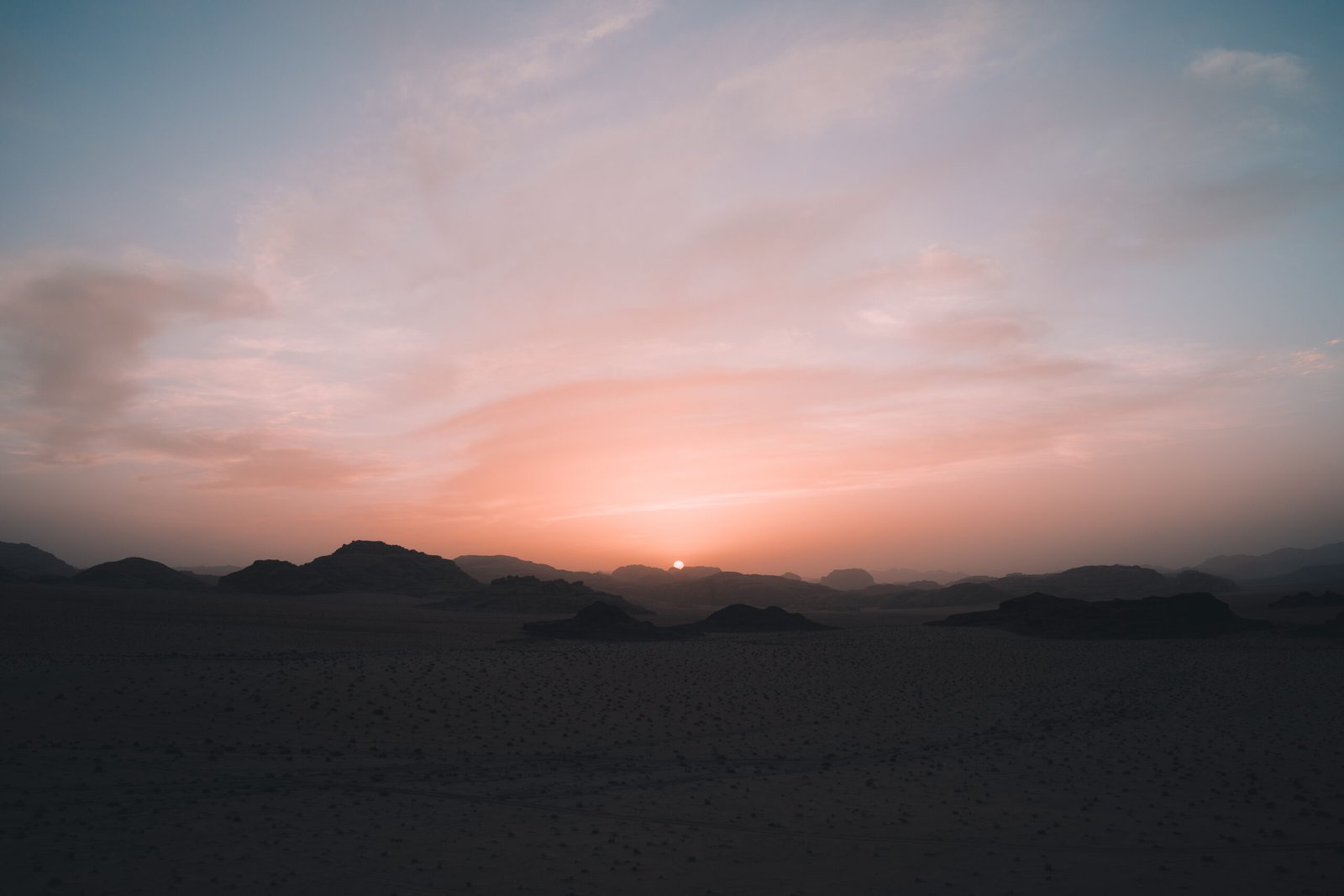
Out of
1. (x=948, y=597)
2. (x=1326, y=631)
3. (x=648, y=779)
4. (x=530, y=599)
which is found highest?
(x=648, y=779)

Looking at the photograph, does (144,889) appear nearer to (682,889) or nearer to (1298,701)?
(682,889)

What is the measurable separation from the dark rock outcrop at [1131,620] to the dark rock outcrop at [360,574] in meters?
72.6

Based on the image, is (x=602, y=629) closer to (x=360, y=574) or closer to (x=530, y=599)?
(x=530, y=599)

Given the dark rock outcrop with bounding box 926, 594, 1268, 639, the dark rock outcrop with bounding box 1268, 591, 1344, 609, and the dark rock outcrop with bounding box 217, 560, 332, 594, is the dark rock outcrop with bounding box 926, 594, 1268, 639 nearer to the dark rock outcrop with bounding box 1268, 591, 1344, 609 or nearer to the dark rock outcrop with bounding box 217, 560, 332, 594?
the dark rock outcrop with bounding box 1268, 591, 1344, 609

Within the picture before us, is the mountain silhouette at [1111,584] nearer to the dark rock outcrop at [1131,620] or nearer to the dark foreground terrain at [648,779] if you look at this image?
the dark rock outcrop at [1131,620]

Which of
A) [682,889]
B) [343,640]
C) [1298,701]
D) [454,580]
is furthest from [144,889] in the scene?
[454,580]

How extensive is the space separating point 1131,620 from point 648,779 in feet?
156

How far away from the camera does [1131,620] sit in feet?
164

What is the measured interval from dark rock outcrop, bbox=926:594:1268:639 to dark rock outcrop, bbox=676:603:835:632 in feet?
44.7

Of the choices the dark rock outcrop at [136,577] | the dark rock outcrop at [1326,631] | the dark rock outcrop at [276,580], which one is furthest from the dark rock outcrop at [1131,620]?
the dark rock outcrop at [136,577]

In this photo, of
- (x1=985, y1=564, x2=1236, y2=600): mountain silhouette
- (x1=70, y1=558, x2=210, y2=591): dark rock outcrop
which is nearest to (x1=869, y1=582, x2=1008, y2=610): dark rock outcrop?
(x1=985, y1=564, x2=1236, y2=600): mountain silhouette

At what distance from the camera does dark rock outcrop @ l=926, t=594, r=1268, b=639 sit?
4844cm

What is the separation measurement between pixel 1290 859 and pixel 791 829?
7064 mm

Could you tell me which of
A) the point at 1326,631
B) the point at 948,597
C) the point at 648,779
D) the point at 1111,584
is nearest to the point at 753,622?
the point at 1326,631
